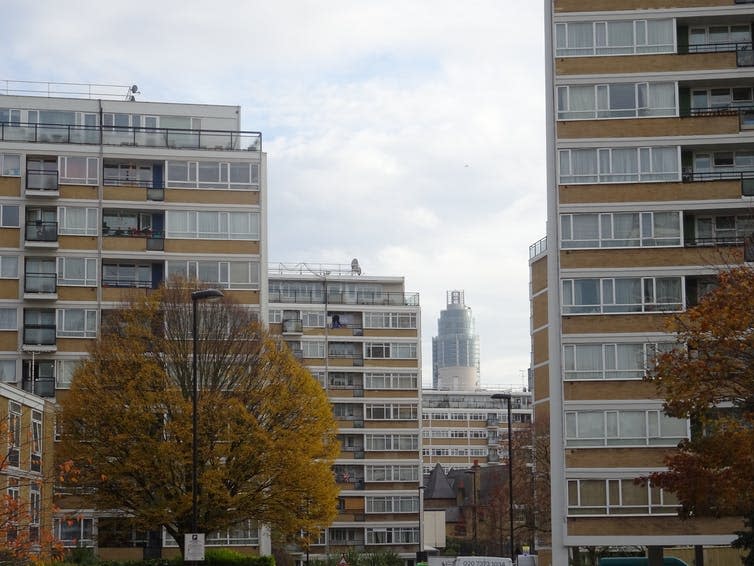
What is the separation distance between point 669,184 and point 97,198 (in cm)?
3035

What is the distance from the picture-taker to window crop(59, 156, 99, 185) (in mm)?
68625

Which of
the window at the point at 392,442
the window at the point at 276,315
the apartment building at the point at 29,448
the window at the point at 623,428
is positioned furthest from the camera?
the window at the point at 276,315

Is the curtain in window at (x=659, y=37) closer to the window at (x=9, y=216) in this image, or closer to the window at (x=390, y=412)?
the window at (x=9, y=216)

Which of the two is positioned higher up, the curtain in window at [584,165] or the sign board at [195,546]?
the curtain in window at [584,165]

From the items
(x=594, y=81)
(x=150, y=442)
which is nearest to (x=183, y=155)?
(x=150, y=442)

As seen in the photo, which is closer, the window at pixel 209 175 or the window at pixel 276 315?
the window at pixel 209 175

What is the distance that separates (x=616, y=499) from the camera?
52.4 m

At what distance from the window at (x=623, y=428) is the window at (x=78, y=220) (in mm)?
28411

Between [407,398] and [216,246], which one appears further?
[407,398]

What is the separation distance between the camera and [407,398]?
10875cm

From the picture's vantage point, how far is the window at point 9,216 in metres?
67.8

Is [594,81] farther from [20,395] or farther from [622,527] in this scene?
[20,395]

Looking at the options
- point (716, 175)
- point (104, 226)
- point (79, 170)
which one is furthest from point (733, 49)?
point (79, 170)

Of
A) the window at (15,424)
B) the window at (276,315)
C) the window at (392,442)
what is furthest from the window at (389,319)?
the window at (15,424)
